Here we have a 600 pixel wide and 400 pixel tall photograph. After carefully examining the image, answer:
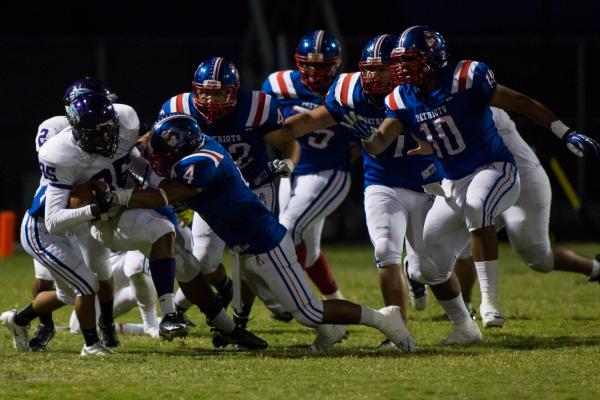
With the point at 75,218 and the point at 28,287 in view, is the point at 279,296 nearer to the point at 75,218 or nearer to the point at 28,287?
the point at 75,218

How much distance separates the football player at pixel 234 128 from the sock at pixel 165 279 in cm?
77

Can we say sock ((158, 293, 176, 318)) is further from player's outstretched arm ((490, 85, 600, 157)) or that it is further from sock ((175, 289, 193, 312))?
player's outstretched arm ((490, 85, 600, 157))

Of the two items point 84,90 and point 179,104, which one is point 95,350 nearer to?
point 84,90

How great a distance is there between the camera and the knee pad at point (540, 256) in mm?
7199

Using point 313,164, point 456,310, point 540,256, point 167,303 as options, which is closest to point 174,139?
point 167,303

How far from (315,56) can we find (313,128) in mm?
863

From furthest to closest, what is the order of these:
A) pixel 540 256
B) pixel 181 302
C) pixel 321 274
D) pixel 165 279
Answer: pixel 321 274 < pixel 540 256 < pixel 181 302 < pixel 165 279

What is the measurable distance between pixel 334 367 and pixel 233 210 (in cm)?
89

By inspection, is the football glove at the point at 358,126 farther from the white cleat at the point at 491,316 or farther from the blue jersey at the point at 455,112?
the white cleat at the point at 491,316

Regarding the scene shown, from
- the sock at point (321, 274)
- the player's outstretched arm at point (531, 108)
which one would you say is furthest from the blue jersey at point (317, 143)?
the player's outstretched arm at point (531, 108)

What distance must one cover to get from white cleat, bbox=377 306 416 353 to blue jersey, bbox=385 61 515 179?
3.22 ft

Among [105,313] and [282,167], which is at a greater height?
[282,167]

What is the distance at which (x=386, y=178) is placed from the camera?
6555mm

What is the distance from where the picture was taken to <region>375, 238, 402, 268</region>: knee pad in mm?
6312
